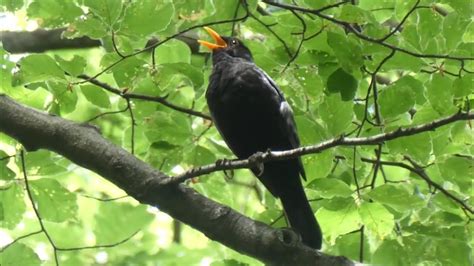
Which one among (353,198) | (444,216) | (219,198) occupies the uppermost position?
(353,198)

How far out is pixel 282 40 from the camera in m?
2.82

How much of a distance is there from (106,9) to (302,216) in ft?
3.90

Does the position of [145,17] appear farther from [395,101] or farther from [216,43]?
[216,43]

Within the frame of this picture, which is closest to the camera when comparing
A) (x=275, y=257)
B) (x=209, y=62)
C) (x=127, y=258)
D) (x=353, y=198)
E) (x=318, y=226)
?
(x=275, y=257)

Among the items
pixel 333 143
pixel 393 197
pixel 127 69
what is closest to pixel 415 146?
pixel 393 197

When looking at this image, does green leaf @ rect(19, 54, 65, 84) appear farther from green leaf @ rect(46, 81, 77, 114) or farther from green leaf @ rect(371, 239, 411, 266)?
green leaf @ rect(371, 239, 411, 266)

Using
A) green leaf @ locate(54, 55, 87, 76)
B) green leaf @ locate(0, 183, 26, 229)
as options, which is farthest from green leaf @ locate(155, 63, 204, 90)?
green leaf @ locate(0, 183, 26, 229)

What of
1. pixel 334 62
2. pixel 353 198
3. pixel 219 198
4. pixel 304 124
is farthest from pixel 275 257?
pixel 219 198

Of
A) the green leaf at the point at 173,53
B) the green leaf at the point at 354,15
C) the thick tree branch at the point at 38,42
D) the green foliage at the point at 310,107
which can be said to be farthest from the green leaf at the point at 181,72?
the thick tree branch at the point at 38,42

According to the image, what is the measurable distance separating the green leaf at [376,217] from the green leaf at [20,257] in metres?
1.27

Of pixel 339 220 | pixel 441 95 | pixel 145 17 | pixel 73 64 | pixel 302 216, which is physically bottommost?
pixel 302 216

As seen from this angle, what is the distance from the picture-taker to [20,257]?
108 inches

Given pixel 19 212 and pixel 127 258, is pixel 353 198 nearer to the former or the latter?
pixel 127 258

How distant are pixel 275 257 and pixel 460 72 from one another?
0.86 meters
